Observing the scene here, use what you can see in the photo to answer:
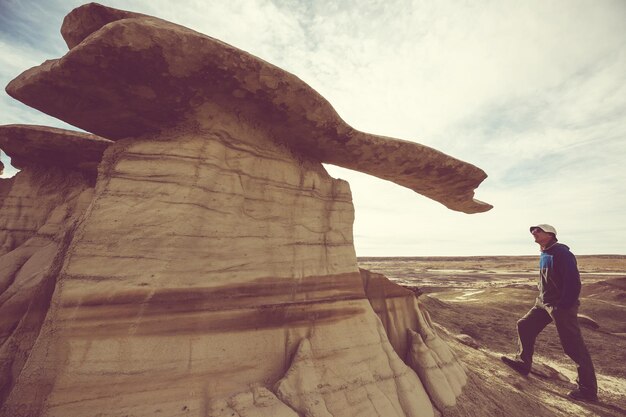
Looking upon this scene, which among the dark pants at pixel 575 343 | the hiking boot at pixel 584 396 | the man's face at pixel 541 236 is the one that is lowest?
the hiking boot at pixel 584 396

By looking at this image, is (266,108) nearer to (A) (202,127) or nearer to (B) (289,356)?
(A) (202,127)

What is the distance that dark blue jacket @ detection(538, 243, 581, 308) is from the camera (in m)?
4.58

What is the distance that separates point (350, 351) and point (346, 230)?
146 cm

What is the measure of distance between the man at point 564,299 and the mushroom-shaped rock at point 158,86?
12.6 ft

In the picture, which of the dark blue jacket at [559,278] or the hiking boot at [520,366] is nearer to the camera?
the dark blue jacket at [559,278]

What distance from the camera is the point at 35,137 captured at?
15.8ft

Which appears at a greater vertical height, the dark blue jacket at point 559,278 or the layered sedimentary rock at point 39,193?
the layered sedimentary rock at point 39,193

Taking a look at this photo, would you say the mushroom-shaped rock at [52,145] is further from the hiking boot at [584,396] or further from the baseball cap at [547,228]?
the hiking boot at [584,396]

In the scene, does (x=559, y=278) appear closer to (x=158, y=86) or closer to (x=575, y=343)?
(x=575, y=343)

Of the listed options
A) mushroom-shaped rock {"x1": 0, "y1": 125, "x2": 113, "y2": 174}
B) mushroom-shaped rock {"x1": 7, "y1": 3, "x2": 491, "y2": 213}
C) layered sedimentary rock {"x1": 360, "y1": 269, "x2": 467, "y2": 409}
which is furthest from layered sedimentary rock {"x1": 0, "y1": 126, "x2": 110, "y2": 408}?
layered sedimentary rock {"x1": 360, "y1": 269, "x2": 467, "y2": 409}

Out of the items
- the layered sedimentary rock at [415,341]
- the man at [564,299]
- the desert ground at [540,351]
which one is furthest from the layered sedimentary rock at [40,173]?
the man at [564,299]

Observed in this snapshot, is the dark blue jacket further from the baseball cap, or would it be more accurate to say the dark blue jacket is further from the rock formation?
the rock formation

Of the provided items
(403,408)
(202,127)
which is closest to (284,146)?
(202,127)

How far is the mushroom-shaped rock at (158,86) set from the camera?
2.37m
